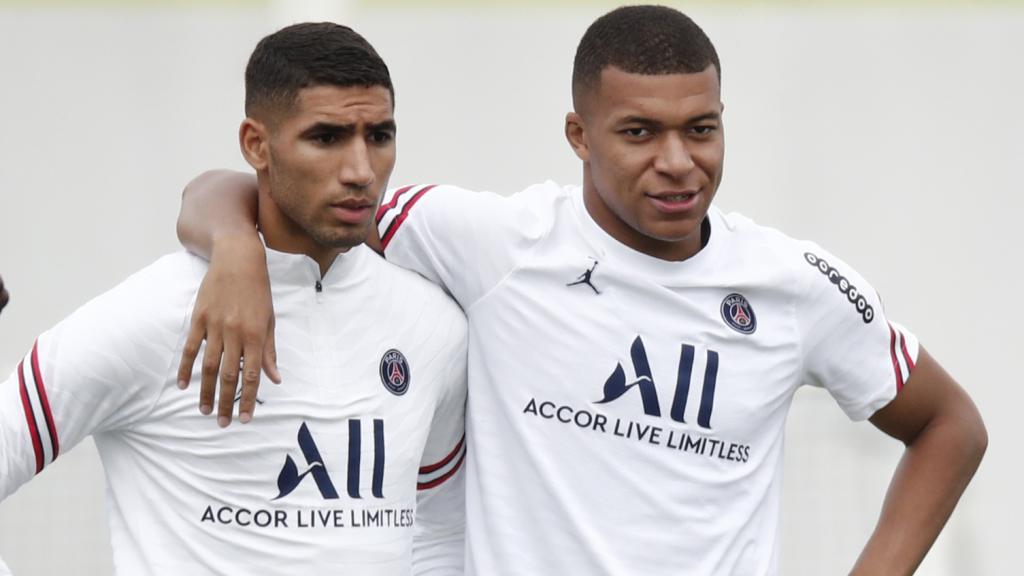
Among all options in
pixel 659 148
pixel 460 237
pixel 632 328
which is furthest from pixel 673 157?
pixel 460 237

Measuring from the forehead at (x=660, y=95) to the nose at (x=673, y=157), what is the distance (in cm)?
4

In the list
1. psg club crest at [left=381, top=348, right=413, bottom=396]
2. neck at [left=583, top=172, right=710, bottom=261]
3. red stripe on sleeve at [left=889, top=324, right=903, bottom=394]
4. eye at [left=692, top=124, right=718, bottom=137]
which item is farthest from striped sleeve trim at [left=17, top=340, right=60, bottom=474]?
red stripe on sleeve at [left=889, top=324, right=903, bottom=394]

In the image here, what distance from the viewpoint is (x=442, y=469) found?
3154mm

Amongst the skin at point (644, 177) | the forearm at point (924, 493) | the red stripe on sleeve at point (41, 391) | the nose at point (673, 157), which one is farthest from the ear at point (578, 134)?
the red stripe on sleeve at point (41, 391)

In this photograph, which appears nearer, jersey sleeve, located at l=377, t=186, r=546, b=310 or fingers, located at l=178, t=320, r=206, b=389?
fingers, located at l=178, t=320, r=206, b=389

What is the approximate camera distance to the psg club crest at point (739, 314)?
3.05 metres

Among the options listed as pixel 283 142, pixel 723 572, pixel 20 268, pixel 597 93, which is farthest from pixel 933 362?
pixel 20 268

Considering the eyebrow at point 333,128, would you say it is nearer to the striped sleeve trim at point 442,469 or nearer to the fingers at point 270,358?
the fingers at point 270,358

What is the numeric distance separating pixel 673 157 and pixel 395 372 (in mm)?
644

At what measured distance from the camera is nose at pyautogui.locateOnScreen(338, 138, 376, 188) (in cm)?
273

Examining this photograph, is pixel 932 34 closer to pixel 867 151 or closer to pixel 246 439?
pixel 867 151

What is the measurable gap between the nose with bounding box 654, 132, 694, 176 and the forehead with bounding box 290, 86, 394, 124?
0.51m

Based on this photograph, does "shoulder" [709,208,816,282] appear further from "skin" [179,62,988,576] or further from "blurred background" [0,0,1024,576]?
"blurred background" [0,0,1024,576]

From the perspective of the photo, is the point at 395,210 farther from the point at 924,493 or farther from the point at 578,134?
the point at 924,493
